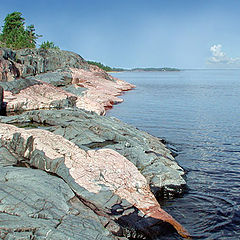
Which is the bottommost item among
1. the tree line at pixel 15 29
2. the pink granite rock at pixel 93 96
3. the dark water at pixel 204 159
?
the dark water at pixel 204 159

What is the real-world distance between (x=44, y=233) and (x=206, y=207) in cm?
642

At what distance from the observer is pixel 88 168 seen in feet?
33.8

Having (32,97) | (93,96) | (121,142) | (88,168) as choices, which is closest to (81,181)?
(88,168)

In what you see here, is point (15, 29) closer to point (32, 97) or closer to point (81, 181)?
point (32, 97)

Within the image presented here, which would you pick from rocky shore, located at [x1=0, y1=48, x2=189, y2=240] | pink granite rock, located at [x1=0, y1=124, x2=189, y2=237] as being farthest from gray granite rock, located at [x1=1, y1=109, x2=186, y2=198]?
pink granite rock, located at [x1=0, y1=124, x2=189, y2=237]

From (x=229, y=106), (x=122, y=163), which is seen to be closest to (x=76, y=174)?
(x=122, y=163)

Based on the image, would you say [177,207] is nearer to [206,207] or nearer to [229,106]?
[206,207]

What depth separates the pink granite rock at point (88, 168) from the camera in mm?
9234

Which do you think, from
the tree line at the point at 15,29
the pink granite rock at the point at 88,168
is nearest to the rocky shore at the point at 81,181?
the pink granite rock at the point at 88,168

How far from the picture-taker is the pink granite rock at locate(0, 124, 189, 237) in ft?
30.3

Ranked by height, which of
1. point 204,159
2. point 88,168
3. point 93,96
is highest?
point 88,168

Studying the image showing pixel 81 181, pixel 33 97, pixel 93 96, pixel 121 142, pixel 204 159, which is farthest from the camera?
pixel 93 96

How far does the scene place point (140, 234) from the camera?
8445 mm

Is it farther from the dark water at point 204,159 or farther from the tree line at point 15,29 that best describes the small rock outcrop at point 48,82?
the tree line at point 15,29
